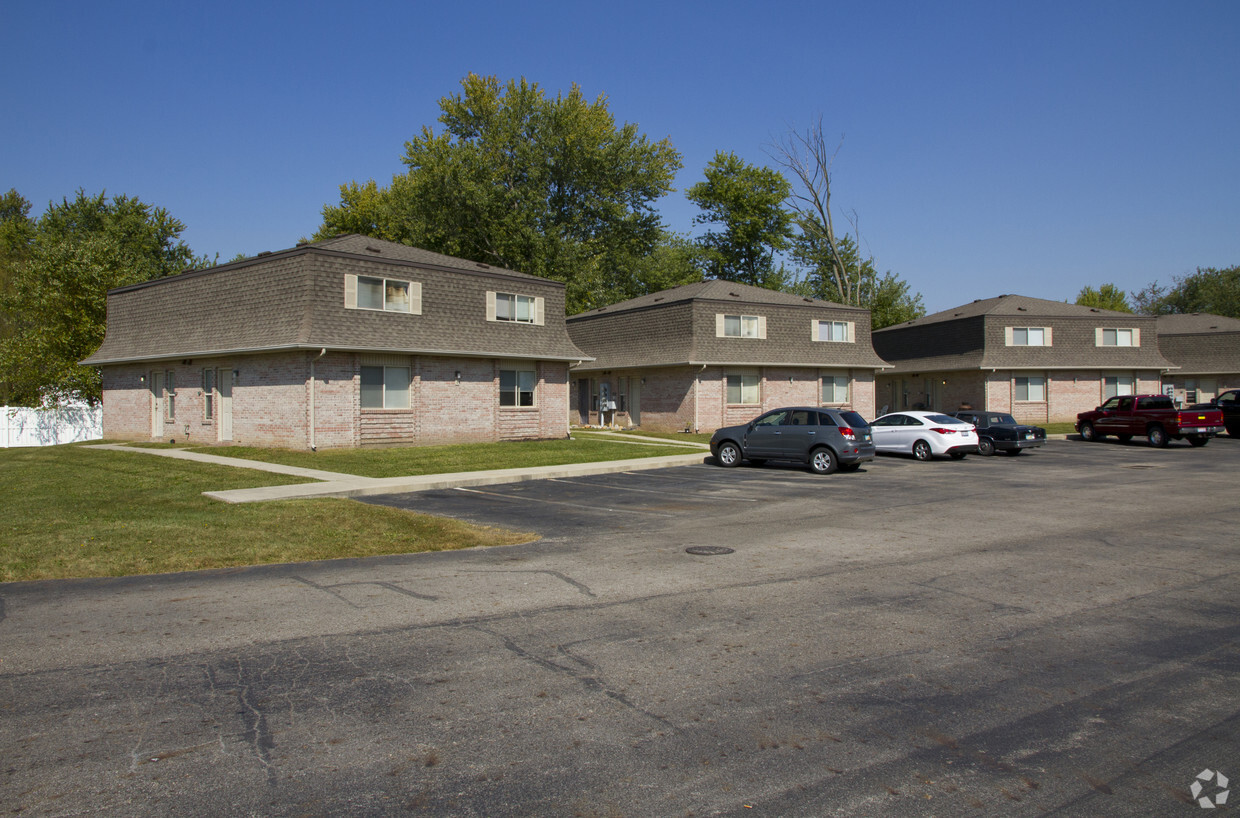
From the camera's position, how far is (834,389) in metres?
40.1

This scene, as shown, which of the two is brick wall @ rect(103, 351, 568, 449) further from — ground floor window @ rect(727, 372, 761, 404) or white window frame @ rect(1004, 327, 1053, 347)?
white window frame @ rect(1004, 327, 1053, 347)

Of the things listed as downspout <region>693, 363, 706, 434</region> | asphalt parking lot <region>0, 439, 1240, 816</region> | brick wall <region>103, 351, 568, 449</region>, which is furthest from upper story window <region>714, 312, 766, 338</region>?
asphalt parking lot <region>0, 439, 1240, 816</region>

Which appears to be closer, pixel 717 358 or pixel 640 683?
pixel 640 683

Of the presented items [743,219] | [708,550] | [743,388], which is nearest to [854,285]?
[743,219]

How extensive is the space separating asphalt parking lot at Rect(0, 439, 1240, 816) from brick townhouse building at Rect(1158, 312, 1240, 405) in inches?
1882

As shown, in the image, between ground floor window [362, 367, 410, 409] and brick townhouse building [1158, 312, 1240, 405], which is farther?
brick townhouse building [1158, 312, 1240, 405]

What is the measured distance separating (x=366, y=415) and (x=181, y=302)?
8917mm

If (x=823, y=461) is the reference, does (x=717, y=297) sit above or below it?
above

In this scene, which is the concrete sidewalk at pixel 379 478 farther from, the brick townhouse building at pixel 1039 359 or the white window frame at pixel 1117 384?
the white window frame at pixel 1117 384

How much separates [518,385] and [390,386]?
499 centimetres

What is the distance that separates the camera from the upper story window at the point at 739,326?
36.5 m

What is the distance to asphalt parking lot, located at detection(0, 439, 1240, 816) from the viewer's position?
411 cm

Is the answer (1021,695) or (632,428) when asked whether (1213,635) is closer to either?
(1021,695)

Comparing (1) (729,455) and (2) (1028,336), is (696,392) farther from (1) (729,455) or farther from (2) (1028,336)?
(2) (1028,336)
